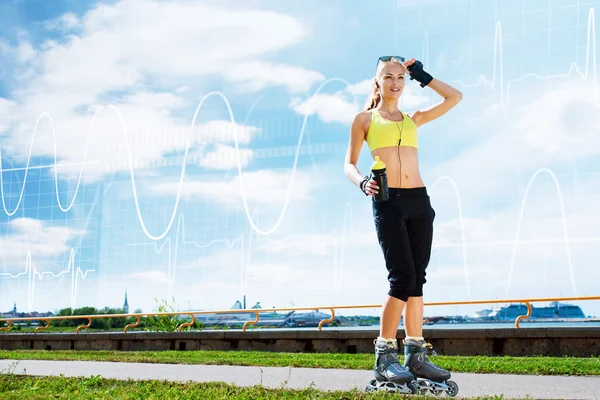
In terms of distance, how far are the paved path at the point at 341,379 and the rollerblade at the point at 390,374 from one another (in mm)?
309

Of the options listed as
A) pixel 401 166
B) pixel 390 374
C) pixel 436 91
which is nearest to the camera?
pixel 390 374

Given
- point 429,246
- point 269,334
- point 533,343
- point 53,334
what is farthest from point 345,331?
point 53,334

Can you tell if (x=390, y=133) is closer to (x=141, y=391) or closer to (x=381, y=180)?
(x=381, y=180)

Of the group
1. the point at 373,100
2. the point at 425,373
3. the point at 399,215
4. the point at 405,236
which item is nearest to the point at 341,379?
the point at 425,373

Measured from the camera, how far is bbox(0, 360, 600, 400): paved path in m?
4.77

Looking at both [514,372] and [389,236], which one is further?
[514,372]

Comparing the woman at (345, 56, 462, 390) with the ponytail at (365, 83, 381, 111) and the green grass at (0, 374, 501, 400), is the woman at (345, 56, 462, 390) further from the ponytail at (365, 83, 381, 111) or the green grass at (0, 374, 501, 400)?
the green grass at (0, 374, 501, 400)

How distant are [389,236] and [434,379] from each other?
1.05m

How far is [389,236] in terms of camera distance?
194 inches

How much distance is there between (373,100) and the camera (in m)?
5.63

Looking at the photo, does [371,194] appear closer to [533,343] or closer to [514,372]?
[514,372]

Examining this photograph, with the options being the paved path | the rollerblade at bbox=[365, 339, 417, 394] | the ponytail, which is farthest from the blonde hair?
the paved path

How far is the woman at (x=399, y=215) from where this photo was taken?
4.89m

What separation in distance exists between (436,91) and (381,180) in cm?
116
